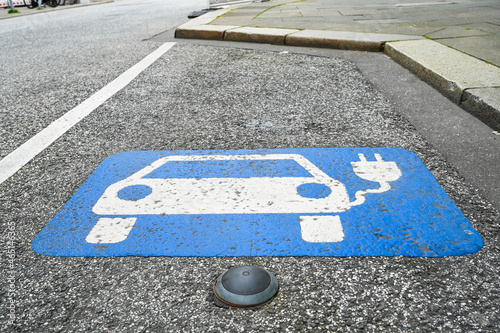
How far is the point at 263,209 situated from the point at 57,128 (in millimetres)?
2066

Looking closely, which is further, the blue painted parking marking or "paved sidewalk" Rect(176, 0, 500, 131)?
"paved sidewalk" Rect(176, 0, 500, 131)

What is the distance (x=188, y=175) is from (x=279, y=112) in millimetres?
1341

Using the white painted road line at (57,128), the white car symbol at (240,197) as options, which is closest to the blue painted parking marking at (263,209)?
the white car symbol at (240,197)

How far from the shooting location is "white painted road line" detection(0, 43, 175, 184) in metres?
2.86

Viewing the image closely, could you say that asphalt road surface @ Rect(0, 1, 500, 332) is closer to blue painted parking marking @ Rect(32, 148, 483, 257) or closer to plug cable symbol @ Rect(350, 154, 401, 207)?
blue painted parking marking @ Rect(32, 148, 483, 257)

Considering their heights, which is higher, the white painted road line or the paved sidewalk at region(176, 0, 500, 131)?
the paved sidewalk at region(176, 0, 500, 131)

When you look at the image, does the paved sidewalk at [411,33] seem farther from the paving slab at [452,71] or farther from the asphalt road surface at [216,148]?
the asphalt road surface at [216,148]

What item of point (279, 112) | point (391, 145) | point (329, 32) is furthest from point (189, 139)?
point (329, 32)

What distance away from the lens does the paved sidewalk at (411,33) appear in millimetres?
3863

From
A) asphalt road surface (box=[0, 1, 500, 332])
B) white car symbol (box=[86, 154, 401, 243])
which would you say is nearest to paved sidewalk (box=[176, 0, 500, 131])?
asphalt road surface (box=[0, 1, 500, 332])

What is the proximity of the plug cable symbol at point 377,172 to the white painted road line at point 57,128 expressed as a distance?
82.6 inches

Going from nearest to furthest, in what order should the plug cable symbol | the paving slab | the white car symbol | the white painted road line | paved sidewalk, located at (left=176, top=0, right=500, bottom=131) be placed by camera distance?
1. the white car symbol
2. the plug cable symbol
3. the white painted road line
4. the paving slab
5. paved sidewalk, located at (left=176, top=0, right=500, bottom=131)

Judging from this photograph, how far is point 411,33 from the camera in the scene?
637 cm

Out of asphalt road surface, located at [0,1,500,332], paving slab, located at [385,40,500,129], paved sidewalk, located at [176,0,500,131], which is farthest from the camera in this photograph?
paved sidewalk, located at [176,0,500,131]
